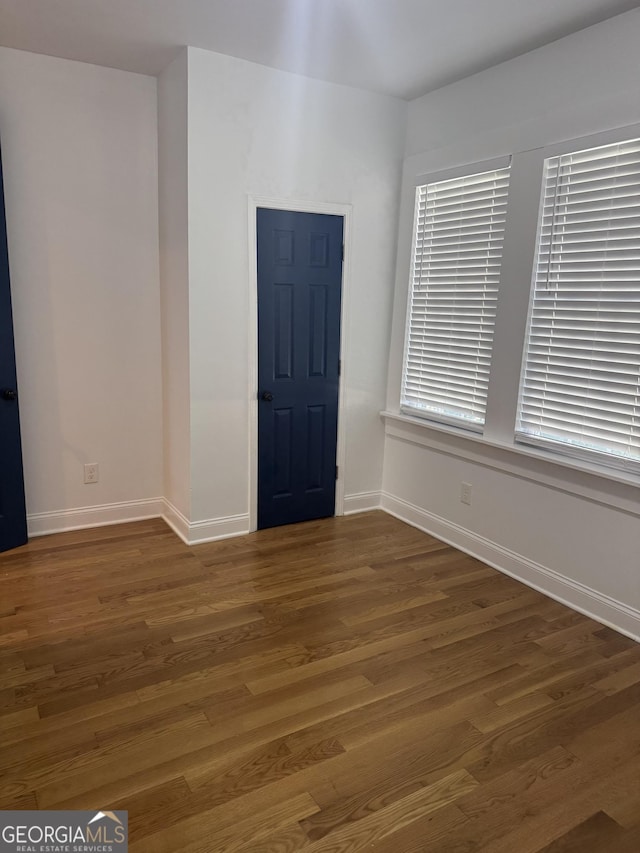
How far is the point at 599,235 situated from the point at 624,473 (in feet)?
3.63

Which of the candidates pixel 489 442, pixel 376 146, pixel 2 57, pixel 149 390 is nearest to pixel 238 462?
pixel 149 390

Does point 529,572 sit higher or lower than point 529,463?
lower

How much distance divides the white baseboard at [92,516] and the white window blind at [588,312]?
2.47m

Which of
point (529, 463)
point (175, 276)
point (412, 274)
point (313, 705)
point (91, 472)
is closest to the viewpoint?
point (313, 705)

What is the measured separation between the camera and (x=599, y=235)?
2764 millimetres

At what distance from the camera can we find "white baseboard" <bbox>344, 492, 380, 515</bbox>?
420 cm

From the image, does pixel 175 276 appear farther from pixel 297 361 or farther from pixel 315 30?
pixel 315 30

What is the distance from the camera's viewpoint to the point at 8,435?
10.9ft

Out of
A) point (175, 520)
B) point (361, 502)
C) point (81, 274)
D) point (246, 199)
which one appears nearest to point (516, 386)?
point (361, 502)

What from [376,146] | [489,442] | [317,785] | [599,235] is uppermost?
[376,146]

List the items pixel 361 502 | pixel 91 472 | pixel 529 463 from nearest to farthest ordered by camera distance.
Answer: pixel 529 463 < pixel 91 472 < pixel 361 502

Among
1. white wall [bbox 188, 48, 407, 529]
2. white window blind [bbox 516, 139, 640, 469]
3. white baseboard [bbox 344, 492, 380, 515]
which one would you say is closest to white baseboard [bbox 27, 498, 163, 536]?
white wall [bbox 188, 48, 407, 529]

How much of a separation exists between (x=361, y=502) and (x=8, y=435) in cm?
230

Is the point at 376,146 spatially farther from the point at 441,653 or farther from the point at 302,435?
the point at 441,653
